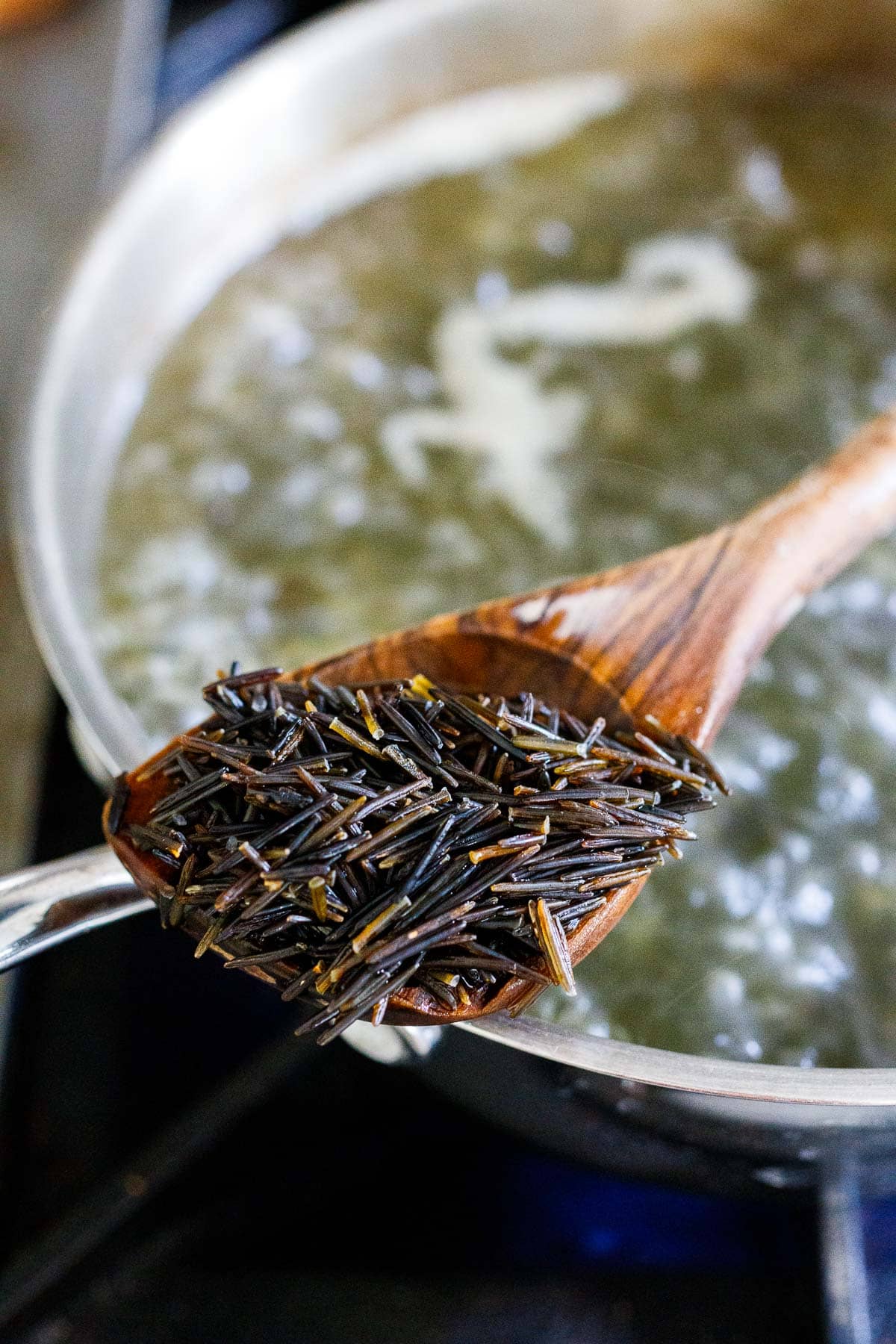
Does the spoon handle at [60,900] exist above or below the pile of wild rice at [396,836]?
above

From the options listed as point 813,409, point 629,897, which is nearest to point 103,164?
point 813,409

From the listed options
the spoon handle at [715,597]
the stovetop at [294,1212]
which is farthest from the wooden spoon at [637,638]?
the stovetop at [294,1212]

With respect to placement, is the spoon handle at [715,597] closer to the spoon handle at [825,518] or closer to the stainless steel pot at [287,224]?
the spoon handle at [825,518]

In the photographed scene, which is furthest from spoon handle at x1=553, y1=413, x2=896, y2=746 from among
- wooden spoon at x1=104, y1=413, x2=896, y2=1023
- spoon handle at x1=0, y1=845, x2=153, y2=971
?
spoon handle at x1=0, y1=845, x2=153, y2=971

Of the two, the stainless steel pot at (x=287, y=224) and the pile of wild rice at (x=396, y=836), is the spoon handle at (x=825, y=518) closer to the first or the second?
the pile of wild rice at (x=396, y=836)

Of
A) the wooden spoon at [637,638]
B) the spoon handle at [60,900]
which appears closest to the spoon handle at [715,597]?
the wooden spoon at [637,638]

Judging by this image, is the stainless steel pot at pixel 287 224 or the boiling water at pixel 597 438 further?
the boiling water at pixel 597 438

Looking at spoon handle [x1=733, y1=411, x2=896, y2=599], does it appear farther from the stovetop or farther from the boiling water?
the stovetop

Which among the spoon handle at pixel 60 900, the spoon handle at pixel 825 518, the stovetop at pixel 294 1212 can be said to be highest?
the spoon handle at pixel 60 900
